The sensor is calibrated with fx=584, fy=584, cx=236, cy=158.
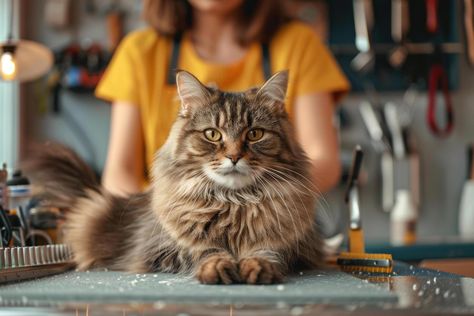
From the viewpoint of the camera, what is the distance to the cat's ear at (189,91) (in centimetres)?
115

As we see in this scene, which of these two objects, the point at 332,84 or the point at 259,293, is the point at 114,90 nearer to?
the point at 332,84

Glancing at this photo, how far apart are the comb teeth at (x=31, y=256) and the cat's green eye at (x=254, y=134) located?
44 centimetres

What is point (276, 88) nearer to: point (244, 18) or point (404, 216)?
point (244, 18)

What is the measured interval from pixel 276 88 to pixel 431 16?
1936 mm

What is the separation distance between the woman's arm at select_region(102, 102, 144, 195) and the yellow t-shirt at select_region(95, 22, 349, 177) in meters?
0.03

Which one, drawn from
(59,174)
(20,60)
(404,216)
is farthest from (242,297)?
(404,216)

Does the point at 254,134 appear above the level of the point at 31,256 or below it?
above

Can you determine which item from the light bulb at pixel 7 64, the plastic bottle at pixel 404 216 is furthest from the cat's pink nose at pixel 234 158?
the plastic bottle at pixel 404 216

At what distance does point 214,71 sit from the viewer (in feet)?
6.51

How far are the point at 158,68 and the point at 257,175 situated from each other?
41.2 inches

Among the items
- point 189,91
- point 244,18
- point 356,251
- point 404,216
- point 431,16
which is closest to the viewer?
point 189,91

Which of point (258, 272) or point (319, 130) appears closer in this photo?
point (258, 272)

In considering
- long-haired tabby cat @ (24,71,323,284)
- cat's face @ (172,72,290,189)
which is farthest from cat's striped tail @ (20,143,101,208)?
cat's face @ (172,72,290,189)

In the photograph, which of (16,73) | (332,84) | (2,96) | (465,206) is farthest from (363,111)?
(16,73)
